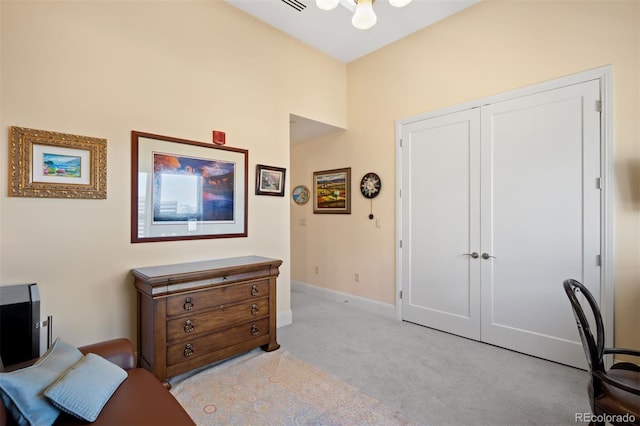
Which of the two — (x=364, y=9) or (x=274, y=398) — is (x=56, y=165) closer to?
(x=274, y=398)

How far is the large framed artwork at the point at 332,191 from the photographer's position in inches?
179

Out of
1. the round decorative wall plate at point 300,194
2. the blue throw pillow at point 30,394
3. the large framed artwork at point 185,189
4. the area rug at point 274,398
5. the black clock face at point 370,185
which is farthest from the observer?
the round decorative wall plate at point 300,194

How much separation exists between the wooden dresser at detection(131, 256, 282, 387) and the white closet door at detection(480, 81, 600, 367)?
90.5 inches

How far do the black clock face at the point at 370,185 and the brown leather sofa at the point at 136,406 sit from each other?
3219 millimetres

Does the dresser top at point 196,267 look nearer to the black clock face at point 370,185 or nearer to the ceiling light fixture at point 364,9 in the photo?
the black clock face at point 370,185

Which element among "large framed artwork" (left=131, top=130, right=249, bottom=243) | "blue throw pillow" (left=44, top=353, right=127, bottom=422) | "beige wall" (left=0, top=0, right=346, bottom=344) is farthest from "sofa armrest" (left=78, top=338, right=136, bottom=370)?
"large framed artwork" (left=131, top=130, right=249, bottom=243)

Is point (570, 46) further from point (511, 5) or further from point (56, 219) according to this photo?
point (56, 219)

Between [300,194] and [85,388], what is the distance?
4.18 m

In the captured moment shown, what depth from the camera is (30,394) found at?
124 centimetres

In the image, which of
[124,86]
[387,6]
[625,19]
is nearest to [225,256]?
[124,86]

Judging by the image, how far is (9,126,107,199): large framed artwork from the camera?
Result: 207 centimetres

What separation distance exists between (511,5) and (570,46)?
731mm

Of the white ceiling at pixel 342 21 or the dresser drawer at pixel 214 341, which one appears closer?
the dresser drawer at pixel 214 341

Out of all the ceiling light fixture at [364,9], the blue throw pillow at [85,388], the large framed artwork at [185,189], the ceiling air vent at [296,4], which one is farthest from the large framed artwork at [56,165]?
the ceiling air vent at [296,4]
